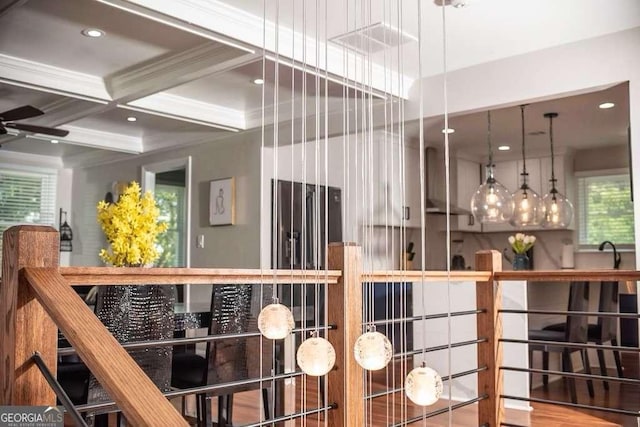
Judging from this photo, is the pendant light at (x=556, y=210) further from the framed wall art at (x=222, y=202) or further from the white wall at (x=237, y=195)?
the framed wall art at (x=222, y=202)

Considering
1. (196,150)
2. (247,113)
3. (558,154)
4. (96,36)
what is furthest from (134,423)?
(558,154)

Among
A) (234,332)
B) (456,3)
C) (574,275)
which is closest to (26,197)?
(234,332)

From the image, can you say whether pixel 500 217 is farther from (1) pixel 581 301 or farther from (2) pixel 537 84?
(2) pixel 537 84

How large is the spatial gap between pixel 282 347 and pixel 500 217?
81.8 inches

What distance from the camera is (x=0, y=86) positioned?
4957 mm

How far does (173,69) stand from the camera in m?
4.48

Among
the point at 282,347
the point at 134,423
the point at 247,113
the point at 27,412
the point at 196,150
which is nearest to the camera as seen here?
the point at 134,423

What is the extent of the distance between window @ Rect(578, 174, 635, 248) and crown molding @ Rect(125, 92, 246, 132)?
3917mm

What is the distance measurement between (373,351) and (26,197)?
7402 millimetres

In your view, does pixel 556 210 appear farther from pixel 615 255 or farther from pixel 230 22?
pixel 230 22

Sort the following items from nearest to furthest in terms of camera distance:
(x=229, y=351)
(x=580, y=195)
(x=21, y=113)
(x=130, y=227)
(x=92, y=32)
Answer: (x=229, y=351), (x=130, y=227), (x=92, y=32), (x=21, y=113), (x=580, y=195)

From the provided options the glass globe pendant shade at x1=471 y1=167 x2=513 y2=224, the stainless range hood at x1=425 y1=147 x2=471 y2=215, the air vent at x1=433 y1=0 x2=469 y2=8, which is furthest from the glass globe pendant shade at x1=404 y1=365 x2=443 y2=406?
the stainless range hood at x1=425 y1=147 x2=471 y2=215

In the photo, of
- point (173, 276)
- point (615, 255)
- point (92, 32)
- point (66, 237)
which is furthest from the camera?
point (66, 237)

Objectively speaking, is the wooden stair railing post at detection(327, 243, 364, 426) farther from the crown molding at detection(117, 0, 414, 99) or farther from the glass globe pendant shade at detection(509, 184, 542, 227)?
the glass globe pendant shade at detection(509, 184, 542, 227)
